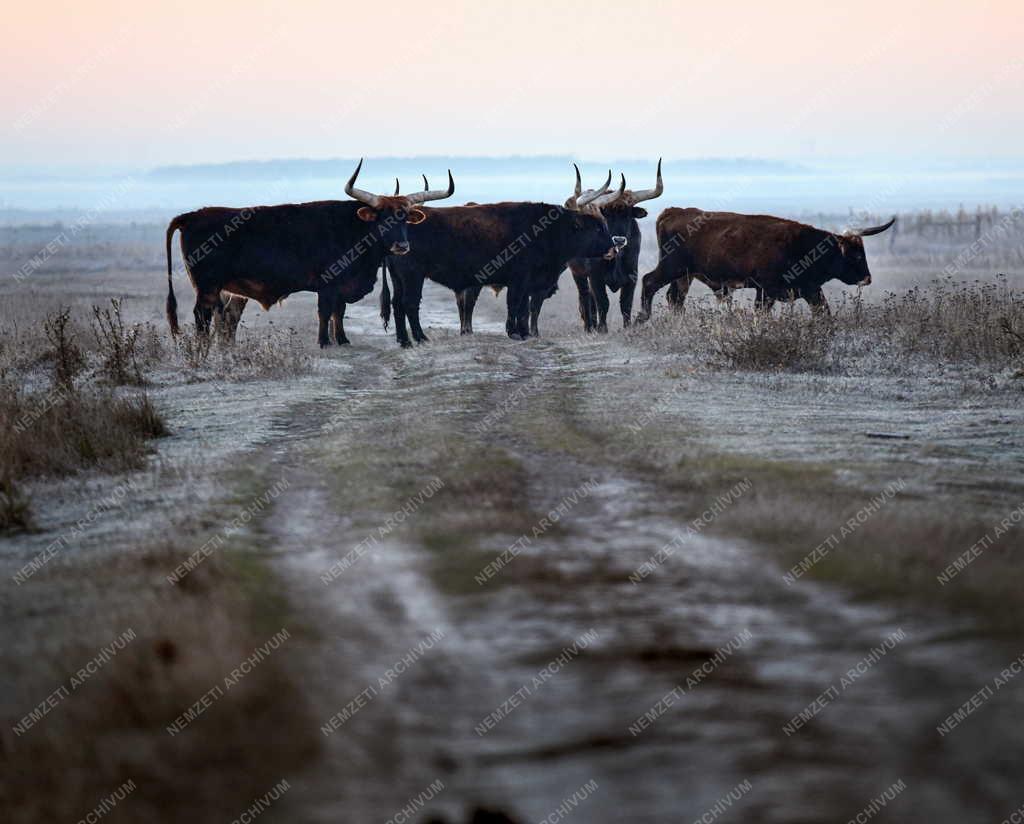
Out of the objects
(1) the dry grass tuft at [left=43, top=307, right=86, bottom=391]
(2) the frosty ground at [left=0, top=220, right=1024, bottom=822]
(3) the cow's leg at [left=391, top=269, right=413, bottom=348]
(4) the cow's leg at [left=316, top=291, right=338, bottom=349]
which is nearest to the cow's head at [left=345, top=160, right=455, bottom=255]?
(3) the cow's leg at [left=391, top=269, right=413, bottom=348]

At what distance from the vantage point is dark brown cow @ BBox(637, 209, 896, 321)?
661 inches

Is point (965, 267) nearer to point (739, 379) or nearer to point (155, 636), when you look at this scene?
point (739, 379)

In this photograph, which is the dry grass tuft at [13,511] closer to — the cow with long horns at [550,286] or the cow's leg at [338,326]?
the cow's leg at [338,326]

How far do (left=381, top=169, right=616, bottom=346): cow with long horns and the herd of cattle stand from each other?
0.02 meters

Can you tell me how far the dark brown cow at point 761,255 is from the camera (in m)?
16.8

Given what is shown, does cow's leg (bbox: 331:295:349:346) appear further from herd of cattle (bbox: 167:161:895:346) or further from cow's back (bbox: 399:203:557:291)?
cow's back (bbox: 399:203:557:291)

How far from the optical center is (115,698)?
4.43 m

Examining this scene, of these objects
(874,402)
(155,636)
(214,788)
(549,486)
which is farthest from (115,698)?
(874,402)

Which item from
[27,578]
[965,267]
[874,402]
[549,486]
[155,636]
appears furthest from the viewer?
[965,267]

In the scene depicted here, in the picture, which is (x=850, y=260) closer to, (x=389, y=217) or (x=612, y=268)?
(x=612, y=268)

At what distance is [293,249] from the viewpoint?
15719 mm

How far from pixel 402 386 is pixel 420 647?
7.23 m

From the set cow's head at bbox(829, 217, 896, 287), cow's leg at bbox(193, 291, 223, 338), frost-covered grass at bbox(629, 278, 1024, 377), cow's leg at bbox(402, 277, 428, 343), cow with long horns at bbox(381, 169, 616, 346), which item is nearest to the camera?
frost-covered grass at bbox(629, 278, 1024, 377)

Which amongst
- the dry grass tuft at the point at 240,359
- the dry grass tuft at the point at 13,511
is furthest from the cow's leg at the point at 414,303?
the dry grass tuft at the point at 13,511
